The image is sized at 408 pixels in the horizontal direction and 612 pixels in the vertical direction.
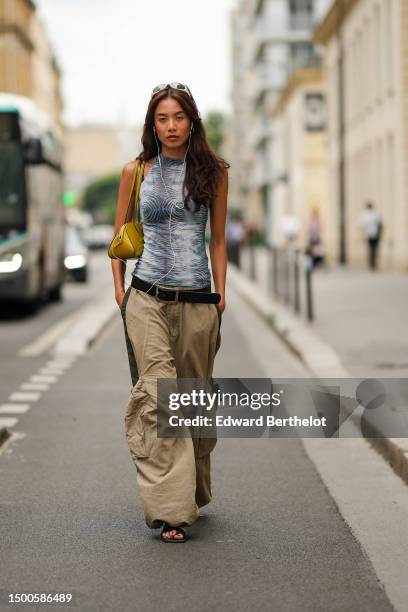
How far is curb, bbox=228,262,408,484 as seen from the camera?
834cm

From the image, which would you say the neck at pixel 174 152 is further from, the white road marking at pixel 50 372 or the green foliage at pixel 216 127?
the green foliage at pixel 216 127

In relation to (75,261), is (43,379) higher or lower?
higher

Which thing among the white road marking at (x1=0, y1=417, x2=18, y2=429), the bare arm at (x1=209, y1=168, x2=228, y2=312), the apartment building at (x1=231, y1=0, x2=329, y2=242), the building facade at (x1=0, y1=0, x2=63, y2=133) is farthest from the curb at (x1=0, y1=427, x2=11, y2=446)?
the building facade at (x1=0, y1=0, x2=63, y2=133)

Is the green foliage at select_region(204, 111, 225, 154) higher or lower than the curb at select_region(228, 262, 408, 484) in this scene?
higher

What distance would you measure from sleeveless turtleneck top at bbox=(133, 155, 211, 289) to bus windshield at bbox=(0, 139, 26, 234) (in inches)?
632

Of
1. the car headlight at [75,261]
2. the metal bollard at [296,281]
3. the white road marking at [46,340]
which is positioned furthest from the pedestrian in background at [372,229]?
the white road marking at [46,340]

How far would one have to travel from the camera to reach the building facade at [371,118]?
1433 inches

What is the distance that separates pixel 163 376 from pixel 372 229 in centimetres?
3194

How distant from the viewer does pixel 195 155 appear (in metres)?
6.11

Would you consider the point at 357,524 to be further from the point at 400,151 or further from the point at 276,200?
the point at 276,200

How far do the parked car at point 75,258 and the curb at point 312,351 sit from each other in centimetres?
824

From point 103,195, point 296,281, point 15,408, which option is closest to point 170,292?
point 15,408

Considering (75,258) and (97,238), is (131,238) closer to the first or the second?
(75,258)

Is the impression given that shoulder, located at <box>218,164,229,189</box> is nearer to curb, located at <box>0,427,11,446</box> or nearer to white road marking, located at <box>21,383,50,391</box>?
curb, located at <box>0,427,11,446</box>
